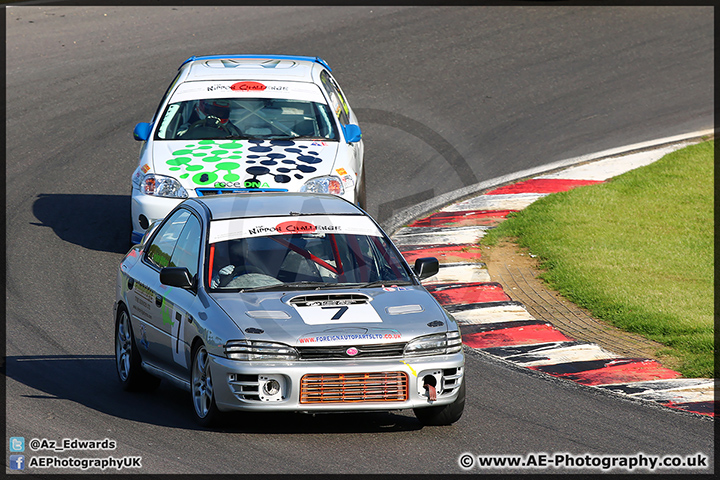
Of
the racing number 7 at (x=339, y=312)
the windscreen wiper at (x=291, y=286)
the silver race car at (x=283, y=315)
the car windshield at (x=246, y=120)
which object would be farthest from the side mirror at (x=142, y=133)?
the racing number 7 at (x=339, y=312)

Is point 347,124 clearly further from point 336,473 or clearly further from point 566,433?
point 336,473

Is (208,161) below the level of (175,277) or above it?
above

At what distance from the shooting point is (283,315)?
287 inches

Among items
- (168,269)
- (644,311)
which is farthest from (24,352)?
(644,311)

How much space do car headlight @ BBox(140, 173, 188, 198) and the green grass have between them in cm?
402

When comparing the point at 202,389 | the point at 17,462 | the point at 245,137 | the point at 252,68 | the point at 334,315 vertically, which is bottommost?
the point at 17,462

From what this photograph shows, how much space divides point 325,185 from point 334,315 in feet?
15.5

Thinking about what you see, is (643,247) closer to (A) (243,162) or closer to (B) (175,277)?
(A) (243,162)

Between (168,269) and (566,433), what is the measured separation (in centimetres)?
302

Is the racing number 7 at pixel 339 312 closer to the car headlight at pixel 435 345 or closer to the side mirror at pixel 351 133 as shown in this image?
the car headlight at pixel 435 345

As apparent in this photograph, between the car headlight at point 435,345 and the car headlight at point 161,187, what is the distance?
5129 mm

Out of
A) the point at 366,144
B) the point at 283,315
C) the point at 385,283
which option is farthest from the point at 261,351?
the point at 366,144

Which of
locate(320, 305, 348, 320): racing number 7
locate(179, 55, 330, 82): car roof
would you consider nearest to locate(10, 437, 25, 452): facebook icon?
locate(320, 305, 348, 320): racing number 7

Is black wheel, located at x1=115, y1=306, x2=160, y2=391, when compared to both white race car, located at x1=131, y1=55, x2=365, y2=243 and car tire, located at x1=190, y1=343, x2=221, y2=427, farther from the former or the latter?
white race car, located at x1=131, y1=55, x2=365, y2=243
